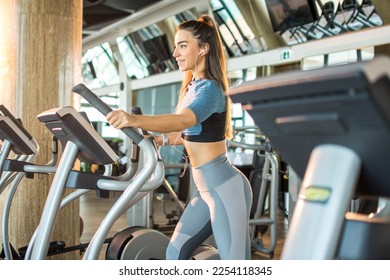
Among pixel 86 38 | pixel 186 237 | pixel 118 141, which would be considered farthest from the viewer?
pixel 86 38

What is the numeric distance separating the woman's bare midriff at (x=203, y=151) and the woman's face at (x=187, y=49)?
12.9 inches

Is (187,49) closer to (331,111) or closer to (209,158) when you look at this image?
(209,158)

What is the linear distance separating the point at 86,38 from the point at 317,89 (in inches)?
574

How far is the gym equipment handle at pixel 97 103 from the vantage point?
5.79 ft

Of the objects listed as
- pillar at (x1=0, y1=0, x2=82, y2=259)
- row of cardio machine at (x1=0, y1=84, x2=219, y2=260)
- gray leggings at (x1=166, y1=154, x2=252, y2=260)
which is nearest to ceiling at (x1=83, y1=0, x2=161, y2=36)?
pillar at (x1=0, y1=0, x2=82, y2=259)

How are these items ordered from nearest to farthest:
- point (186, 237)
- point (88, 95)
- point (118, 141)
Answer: point (88, 95), point (186, 237), point (118, 141)

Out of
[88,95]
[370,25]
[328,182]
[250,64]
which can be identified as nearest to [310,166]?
[328,182]

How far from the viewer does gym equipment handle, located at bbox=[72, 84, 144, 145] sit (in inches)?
69.4

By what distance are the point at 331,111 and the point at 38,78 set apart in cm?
373

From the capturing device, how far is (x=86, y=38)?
14766 mm

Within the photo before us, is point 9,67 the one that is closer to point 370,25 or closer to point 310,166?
point 310,166

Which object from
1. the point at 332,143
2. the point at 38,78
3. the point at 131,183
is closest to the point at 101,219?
the point at 38,78

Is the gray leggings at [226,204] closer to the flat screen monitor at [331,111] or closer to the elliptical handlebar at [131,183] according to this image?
the elliptical handlebar at [131,183]

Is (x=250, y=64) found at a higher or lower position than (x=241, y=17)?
lower
